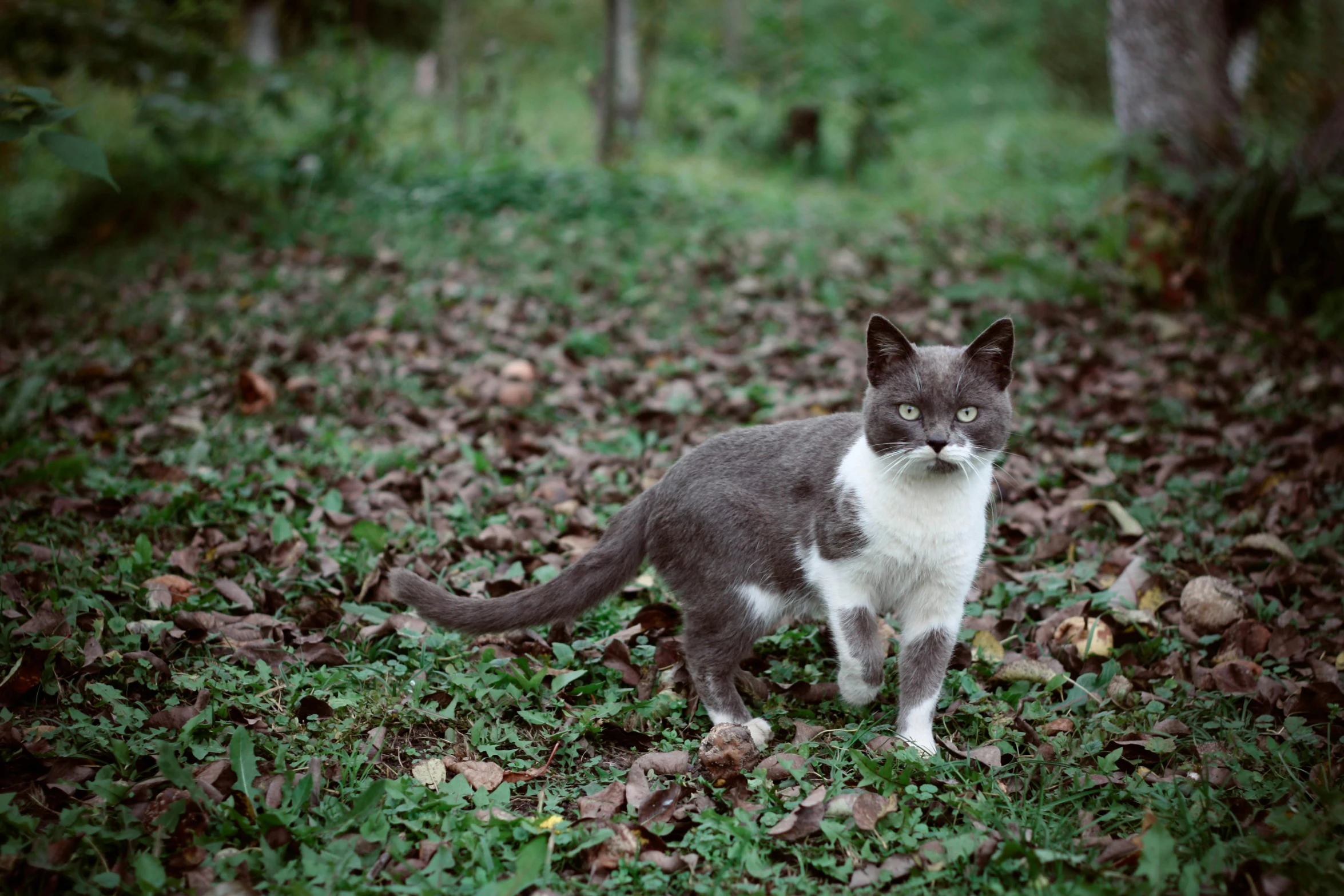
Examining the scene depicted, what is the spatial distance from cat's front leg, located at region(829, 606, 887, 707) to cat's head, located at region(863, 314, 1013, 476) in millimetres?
490

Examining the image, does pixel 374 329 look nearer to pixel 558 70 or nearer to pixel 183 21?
pixel 183 21

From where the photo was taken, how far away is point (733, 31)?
49.4 ft

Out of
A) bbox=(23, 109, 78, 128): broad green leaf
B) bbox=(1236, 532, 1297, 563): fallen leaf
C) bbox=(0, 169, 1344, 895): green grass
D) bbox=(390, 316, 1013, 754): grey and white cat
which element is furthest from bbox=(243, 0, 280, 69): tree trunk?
bbox=(1236, 532, 1297, 563): fallen leaf

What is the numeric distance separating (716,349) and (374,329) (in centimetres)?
233

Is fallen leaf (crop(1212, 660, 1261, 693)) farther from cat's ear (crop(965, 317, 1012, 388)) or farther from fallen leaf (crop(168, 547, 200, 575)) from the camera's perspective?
fallen leaf (crop(168, 547, 200, 575))

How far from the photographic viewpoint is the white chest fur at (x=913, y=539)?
3012 millimetres

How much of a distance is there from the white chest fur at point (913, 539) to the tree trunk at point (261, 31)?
10656mm

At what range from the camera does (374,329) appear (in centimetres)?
653

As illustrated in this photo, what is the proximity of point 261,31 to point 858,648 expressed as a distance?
11309 millimetres

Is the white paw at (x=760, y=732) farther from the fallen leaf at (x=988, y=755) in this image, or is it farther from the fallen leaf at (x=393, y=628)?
the fallen leaf at (x=393, y=628)

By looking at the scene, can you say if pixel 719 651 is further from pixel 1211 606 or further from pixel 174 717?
pixel 1211 606

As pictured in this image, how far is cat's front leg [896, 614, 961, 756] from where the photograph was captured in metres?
2.98

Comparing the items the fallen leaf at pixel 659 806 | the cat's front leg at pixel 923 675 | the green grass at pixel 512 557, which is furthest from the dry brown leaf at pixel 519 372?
the fallen leaf at pixel 659 806

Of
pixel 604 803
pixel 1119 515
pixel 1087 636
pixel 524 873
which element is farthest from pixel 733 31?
pixel 524 873
